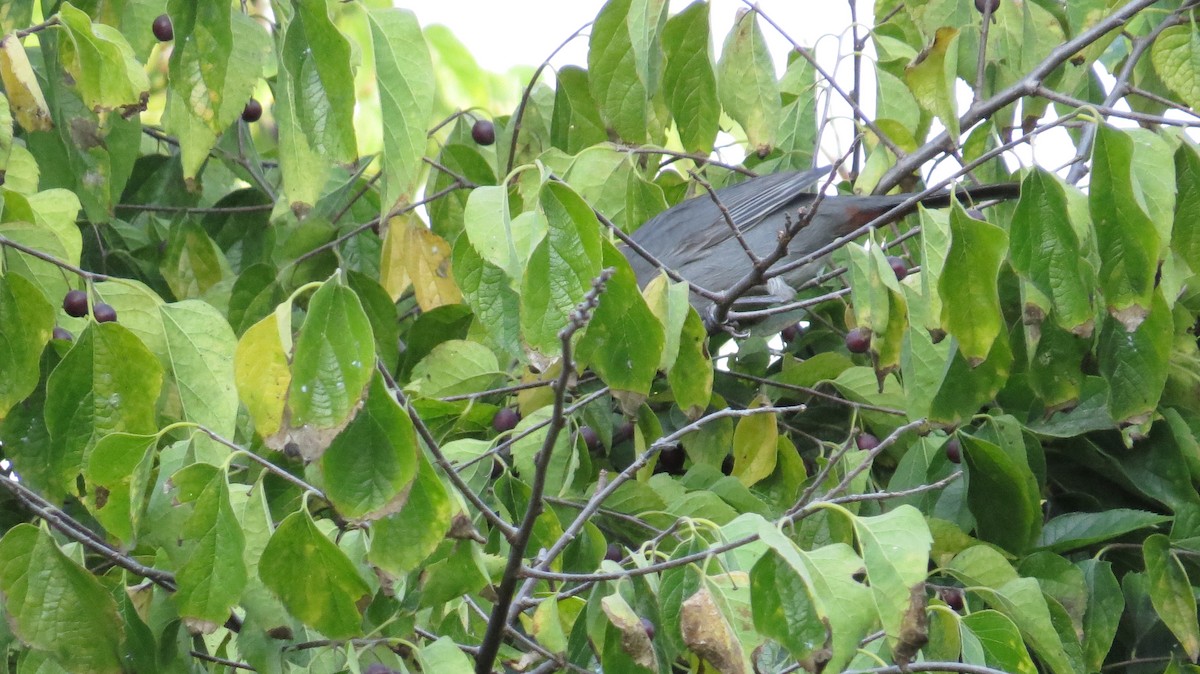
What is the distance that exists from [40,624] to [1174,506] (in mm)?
2347

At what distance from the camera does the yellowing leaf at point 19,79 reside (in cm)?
223

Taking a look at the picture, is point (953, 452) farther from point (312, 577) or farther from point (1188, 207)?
point (312, 577)

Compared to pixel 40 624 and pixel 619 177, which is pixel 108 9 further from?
pixel 40 624

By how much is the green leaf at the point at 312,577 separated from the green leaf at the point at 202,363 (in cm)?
49

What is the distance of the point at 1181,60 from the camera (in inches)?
107

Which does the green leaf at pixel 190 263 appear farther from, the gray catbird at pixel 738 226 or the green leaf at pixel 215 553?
the green leaf at pixel 215 553

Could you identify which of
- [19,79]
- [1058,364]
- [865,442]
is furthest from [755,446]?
[19,79]

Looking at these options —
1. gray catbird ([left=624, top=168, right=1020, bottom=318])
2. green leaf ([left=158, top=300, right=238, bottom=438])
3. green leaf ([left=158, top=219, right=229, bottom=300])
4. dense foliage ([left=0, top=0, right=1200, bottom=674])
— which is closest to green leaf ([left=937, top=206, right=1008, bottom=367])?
dense foliage ([left=0, top=0, right=1200, bottom=674])

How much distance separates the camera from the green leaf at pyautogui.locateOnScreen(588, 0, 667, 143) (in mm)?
2385

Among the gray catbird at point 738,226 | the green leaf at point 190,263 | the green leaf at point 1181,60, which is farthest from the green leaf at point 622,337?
the gray catbird at point 738,226

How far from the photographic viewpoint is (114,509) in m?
2.02

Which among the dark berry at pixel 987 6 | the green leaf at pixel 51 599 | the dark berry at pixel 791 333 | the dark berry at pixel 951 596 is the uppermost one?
the dark berry at pixel 987 6

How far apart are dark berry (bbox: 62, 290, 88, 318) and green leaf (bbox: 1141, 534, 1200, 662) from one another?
2.26 m

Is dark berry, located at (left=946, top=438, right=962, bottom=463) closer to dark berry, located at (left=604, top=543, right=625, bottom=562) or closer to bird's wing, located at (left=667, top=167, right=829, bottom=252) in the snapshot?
dark berry, located at (left=604, top=543, right=625, bottom=562)
